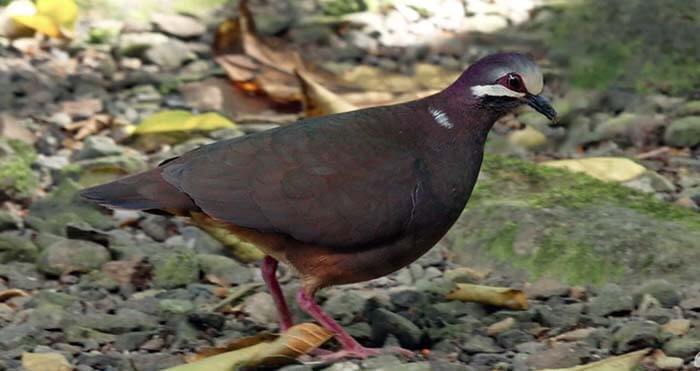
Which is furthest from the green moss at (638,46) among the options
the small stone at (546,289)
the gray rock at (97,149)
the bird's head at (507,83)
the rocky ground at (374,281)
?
the bird's head at (507,83)

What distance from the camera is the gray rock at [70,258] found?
5844 millimetres

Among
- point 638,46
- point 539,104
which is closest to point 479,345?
point 539,104

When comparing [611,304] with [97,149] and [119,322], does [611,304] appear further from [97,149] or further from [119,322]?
[97,149]

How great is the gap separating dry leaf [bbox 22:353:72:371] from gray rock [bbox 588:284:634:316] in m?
1.91

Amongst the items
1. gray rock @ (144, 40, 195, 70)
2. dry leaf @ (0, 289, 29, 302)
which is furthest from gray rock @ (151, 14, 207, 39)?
dry leaf @ (0, 289, 29, 302)

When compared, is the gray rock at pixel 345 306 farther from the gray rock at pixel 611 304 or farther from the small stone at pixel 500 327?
the gray rock at pixel 611 304

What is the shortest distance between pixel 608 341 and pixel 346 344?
89cm

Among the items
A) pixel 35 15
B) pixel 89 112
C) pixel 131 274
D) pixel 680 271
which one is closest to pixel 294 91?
pixel 89 112

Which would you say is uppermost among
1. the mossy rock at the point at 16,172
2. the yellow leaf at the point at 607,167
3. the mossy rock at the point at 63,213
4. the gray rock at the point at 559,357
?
the yellow leaf at the point at 607,167

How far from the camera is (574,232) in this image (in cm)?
589

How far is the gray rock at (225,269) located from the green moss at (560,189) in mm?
1225

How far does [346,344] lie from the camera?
15.9 feet

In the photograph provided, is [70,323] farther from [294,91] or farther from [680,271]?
[294,91]

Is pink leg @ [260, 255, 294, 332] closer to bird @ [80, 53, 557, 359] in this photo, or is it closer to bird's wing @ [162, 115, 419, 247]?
bird @ [80, 53, 557, 359]
